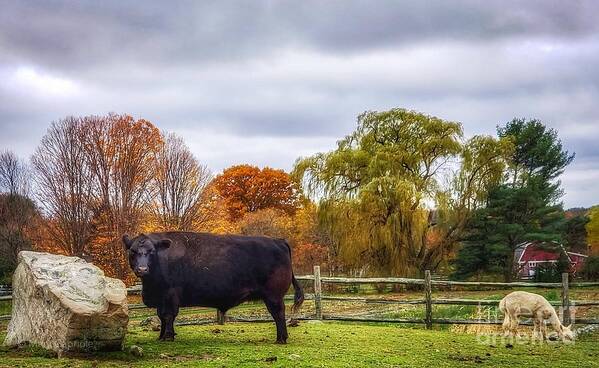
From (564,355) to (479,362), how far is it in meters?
1.87

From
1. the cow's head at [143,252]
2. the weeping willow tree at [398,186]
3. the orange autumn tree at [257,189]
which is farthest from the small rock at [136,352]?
the orange autumn tree at [257,189]

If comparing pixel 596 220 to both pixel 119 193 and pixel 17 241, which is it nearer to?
pixel 119 193

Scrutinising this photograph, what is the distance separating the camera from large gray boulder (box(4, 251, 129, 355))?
6.72 m

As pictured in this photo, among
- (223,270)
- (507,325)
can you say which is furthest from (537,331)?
(223,270)

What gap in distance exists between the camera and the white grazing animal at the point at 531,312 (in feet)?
34.3

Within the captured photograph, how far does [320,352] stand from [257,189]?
48.3 m

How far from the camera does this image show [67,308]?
6.62m

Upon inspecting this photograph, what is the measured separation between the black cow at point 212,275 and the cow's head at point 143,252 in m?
0.02

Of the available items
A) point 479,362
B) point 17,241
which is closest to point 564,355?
point 479,362

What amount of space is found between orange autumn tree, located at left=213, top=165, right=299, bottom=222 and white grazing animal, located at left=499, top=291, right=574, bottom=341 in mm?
43987

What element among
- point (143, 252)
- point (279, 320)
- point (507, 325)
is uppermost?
point (143, 252)

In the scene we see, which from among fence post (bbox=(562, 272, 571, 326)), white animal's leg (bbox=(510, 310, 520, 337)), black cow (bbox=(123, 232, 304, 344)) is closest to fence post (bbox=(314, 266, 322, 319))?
white animal's leg (bbox=(510, 310, 520, 337))

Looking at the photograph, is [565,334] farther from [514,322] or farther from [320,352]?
[320,352]

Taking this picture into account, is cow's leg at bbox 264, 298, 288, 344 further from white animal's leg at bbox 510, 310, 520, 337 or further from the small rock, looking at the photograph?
white animal's leg at bbox 510, 310, 520, 337
